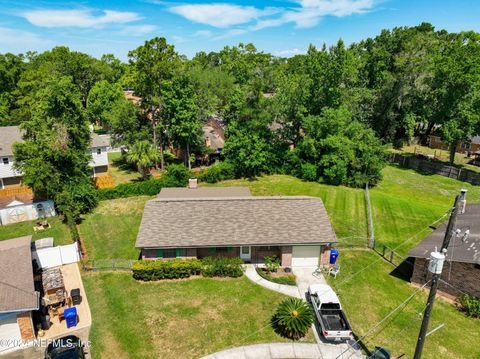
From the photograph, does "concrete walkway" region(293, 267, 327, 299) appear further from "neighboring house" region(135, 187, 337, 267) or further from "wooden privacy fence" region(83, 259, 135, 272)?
"wooden privacy fence" region(83, 259, 135, 272)

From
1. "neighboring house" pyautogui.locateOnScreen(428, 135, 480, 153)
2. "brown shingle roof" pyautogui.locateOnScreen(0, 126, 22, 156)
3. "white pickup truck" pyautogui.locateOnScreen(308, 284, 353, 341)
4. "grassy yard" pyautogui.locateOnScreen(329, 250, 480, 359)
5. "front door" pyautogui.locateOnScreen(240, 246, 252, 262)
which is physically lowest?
"grassy yard" pyautogui.locateOnScreen(329, 250, 480, 359)

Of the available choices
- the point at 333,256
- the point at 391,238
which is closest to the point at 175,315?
the point at 333,256

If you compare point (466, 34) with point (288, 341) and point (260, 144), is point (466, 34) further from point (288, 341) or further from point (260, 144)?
point (288, 341)

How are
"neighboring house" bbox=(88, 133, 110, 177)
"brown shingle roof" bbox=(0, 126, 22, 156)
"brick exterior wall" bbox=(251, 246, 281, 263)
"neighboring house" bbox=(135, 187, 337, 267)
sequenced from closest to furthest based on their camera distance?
"neighboring house" bbox=(135, 187, 337, 267) < "brick exterior wall" bbox=(251, 246, 281, 263) < "brown shingle roof" bbox=(0, 126, 22, 156) < "neighboring house" bbox=(88, 133, 110, 177)

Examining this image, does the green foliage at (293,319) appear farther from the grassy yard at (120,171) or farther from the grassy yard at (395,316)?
the grassy yard at (120,171)

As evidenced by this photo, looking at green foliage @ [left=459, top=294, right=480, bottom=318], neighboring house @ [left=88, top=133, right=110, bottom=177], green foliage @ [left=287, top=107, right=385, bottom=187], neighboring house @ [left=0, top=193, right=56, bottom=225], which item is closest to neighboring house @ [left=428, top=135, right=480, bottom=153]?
green foliage @ [left=287, top=107, right=385, bottom=187]

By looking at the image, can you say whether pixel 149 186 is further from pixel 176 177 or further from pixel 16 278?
pixel 16 278
